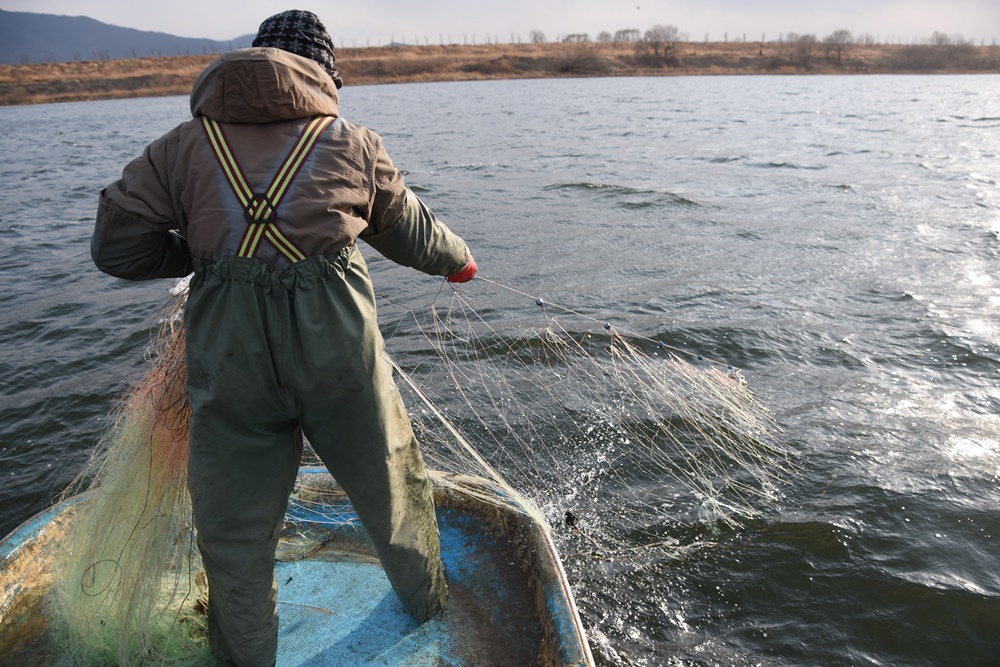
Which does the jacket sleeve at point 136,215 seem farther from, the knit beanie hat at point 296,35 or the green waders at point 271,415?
the knit beanie hat at point 296,35

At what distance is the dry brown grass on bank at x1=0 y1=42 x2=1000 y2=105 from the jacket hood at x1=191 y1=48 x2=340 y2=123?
60.0m

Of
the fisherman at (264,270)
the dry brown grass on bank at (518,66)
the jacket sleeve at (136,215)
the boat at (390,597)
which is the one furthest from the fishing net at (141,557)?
the dry brown grass on bank at (518,66)

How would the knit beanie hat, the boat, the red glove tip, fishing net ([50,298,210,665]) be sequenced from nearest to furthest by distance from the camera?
the knit beanie hat
fishing net ([50,298,210,665])
the boat
the red glove tip

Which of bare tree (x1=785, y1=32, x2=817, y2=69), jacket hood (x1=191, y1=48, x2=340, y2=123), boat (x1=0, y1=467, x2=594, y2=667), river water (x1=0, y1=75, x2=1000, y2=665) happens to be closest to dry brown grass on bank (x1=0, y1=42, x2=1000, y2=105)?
bare tree (x1=785, y1=32, x2=817, y2=69)

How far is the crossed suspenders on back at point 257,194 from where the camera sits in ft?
6.77

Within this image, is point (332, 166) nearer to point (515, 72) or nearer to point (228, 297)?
point (228, 297)

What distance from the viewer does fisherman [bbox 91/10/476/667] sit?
2.08 metres

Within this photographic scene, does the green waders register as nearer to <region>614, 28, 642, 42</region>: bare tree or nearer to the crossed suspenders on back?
the crossed suspenders on back

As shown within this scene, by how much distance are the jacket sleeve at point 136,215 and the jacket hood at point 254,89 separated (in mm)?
178

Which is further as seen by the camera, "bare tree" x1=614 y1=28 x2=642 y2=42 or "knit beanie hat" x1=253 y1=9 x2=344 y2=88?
"bare tree" x1=614 y1=28 x2=642 y2=42

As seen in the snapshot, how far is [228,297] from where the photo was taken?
210 cm

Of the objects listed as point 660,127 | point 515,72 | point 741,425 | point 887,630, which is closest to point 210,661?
point 887,630

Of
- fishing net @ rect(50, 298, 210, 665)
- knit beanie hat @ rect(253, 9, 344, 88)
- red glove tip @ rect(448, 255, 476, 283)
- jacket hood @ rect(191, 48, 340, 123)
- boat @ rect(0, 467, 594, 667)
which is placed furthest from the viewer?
red glove tip @ rect(448, 255, 476, 283)

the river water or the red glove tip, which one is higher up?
the red glove tip
